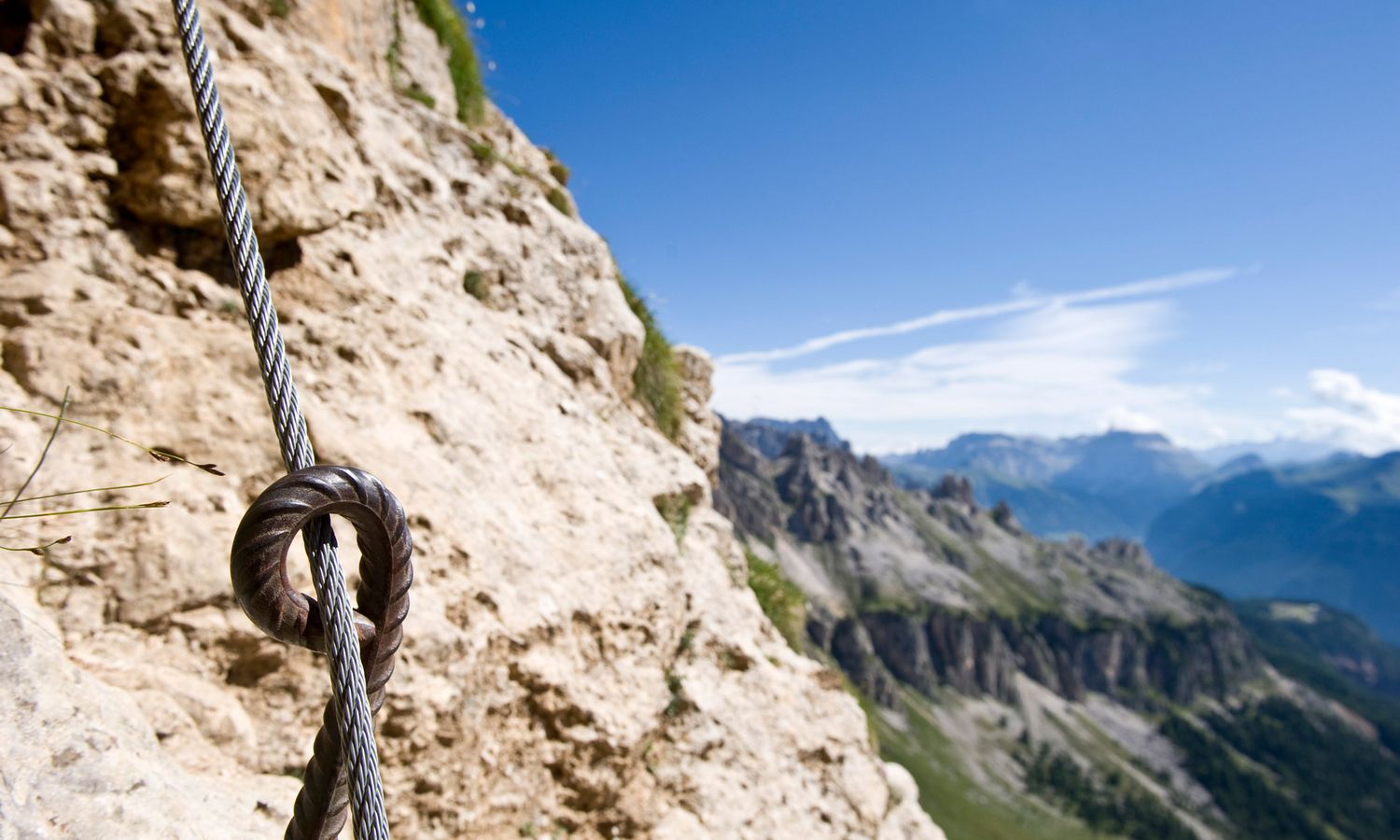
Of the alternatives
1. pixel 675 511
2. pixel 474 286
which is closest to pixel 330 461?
pixel 474 286

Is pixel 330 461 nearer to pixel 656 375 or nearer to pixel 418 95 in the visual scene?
pixel 656 375

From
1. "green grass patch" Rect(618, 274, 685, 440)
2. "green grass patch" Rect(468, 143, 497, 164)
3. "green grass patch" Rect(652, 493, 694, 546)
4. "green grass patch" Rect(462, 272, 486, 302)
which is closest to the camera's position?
"green grass patch" Rect(462, 272, 486, 302)

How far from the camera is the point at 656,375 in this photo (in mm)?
14641

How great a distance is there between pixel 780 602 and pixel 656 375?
5.71m

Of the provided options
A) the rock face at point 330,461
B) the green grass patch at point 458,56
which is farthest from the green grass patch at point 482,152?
the green grass patch at point 458,56

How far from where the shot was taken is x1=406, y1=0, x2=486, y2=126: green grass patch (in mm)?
14867

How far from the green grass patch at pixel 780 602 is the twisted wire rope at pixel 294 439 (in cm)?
1217

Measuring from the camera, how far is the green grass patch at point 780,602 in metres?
14.6

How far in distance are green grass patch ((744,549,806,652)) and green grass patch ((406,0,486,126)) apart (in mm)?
11984

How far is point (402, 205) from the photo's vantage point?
31.6ft

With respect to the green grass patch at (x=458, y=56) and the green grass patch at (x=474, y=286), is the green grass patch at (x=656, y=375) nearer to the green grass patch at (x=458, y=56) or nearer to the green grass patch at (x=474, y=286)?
the green grass patch at (x=474, y=286)

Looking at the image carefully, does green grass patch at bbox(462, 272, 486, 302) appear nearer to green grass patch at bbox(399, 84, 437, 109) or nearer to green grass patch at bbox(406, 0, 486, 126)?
green grass patch at bbox(399, 84, 437, 109)

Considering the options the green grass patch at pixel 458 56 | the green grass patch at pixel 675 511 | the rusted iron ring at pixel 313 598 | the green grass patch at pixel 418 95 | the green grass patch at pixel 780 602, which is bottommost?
the rusted iron ring at pixel 313 598

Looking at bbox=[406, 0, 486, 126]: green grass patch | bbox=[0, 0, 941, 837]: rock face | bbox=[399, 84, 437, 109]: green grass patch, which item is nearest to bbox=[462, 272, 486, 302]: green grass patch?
bbox=[0, 0, 941, 837]: rock face
